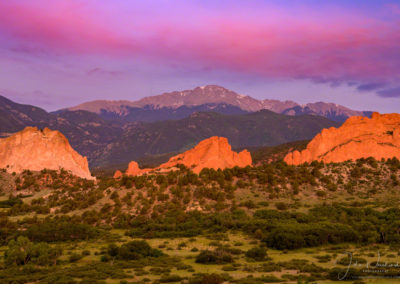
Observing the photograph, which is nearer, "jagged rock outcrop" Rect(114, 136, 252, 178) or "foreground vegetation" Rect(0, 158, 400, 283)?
"foreground vegetation" Rect(0, 158, 400, 283)

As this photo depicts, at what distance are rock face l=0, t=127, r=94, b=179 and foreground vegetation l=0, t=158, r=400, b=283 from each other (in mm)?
4085

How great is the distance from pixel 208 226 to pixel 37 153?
203 feet

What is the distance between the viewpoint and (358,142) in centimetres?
9862

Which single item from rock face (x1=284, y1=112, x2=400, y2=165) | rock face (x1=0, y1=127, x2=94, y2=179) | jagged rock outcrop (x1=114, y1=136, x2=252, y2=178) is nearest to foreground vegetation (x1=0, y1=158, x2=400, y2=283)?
rock face (x1=0, y1=127, x2=94, y2=179)

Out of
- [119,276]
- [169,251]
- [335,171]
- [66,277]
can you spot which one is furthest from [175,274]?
[335,171]

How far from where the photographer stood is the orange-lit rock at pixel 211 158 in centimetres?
9588

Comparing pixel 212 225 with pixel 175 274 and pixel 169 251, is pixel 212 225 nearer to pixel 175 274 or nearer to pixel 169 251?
pixel 169 251

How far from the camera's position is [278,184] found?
80.1 metres

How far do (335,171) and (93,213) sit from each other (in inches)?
1968

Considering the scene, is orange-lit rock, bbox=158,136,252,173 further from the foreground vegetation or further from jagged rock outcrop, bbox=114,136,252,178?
the foreground vegetation

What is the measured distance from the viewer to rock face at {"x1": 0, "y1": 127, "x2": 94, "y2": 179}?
10100 cm

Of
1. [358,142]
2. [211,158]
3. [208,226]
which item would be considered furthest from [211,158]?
[208,226]

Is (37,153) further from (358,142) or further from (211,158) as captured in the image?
(358,142)

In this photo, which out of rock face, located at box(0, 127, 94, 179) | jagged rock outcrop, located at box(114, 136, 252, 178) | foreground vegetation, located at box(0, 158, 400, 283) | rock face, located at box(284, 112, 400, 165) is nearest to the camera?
foreground vegetation, located at box(0, 158, 400, 283)
